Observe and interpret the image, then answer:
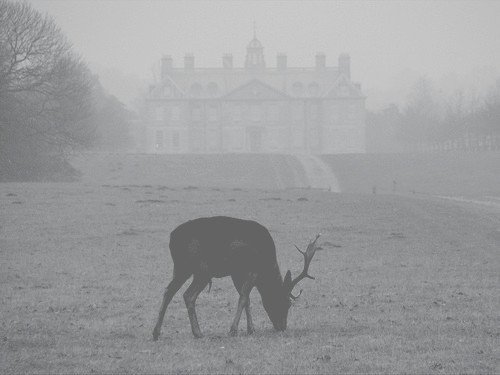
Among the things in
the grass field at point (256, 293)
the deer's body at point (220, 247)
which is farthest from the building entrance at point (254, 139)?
the deer's body at point (220, 247)

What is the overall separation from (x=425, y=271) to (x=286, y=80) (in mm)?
121305

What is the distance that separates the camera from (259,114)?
440ft

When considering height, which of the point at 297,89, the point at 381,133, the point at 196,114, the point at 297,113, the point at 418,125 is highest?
the point at 297,89

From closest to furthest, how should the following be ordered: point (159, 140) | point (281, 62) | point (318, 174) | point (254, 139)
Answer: point (318, 174) < point (254, 139) < point (159, 140) < point (281, 62)

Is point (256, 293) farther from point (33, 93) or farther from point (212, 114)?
point (212, 114)

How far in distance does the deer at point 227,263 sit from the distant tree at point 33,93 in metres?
41.9

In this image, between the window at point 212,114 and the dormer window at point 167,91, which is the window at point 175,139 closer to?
the window at point 212,114

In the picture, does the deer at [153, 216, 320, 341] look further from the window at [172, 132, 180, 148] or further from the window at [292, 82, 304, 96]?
the window at [292, 82, 304, 96]

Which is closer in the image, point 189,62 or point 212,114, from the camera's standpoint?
point 212,114

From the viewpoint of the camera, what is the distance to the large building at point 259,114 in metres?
133

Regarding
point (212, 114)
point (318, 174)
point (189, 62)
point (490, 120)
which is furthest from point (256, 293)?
point (189, 62)

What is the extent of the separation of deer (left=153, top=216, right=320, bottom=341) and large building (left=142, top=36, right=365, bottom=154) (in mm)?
120564

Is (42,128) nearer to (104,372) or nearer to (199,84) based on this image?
(104,372)

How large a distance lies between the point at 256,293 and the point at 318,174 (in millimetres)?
58454
